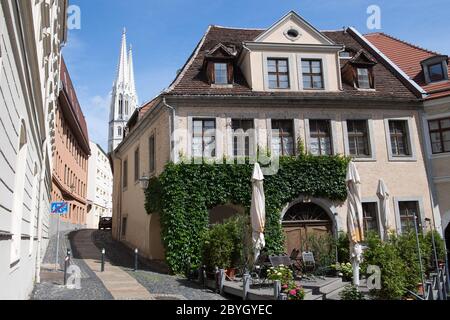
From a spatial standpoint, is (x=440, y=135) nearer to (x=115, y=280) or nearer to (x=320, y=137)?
(x=320, y=137)

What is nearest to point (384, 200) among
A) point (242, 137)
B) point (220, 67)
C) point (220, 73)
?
point (242, 137)

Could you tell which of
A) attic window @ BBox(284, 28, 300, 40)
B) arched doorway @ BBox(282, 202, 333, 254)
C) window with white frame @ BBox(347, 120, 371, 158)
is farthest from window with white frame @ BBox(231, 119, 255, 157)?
attic window @ BBox(284, 28, 300, 40)

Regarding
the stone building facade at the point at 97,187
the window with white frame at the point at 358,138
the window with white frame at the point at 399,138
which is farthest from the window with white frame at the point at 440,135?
the stone building facade at the point at 97,187

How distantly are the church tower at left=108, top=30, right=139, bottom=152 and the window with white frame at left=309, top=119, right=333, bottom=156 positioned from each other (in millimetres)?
90861

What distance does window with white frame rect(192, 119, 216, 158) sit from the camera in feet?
57.7

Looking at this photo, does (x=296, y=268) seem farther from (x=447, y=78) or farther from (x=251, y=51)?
(x=447, y=78)

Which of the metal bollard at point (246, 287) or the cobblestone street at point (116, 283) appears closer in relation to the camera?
the metal bollard at point (246, 287)

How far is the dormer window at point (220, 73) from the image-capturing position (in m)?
18.8

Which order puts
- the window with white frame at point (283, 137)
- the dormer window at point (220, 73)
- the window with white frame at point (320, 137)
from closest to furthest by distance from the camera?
the window with white frame at point (283, 137) → the window with white frame at point (320, 137) → the dormer window at point (220, 73)


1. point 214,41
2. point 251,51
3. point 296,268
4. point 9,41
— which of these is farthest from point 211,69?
point 9,41

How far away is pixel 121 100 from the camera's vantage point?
106188mm

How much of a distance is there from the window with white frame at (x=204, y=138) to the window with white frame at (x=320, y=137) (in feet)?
14.6

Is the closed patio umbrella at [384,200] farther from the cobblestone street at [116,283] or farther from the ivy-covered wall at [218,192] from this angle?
the cobblestone street at [116,283]

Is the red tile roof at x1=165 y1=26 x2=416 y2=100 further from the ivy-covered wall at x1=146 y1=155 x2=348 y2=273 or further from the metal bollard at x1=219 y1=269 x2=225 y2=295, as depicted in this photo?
the metal bollard at x1=219 y1=269 x2=225 y2=295
